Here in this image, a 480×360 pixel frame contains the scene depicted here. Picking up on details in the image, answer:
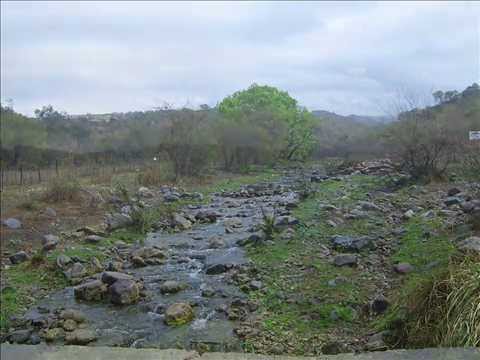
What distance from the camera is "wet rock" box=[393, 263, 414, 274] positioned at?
511cm

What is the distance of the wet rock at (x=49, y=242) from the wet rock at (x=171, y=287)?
240 cm

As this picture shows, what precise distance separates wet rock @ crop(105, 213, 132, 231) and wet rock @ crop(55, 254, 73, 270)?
5.93 ft

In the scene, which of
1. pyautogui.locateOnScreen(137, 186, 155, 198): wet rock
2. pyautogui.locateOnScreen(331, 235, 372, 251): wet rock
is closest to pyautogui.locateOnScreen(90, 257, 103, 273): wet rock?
pyautogui.locateOnScreen(331, 235, 372, 251): wet rock

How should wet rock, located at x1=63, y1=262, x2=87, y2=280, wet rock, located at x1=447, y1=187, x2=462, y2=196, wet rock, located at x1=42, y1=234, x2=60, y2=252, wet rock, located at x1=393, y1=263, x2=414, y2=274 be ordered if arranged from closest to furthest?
1. wet rock, located at x1=393, y1=263, x2=414, y2=274
2. wet rock, located at x1=63, y1=262, x2=87, y2=280
3. wet rock, located at x1=447, y1=187, x2=462, y2=196
4. wet rock, located at x1=42, y1=234, x2=60, y2=252

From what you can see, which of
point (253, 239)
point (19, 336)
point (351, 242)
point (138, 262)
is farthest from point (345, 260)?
point (19, 336)

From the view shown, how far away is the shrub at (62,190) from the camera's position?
9891mm

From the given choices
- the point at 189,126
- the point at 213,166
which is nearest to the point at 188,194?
the point at 213,166

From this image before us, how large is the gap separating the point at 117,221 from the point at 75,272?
2519 millimetres

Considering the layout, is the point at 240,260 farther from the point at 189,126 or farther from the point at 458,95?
the point at 189,126

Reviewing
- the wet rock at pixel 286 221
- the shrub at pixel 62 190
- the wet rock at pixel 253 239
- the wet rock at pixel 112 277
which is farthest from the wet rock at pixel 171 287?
the shrub at pixel 62 190

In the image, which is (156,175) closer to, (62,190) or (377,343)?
A: (62,190)

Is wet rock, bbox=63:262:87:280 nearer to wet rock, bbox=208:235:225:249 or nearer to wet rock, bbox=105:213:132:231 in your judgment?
wet rock, bbox=208:235:225:249

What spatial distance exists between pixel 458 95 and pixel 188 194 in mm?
6293

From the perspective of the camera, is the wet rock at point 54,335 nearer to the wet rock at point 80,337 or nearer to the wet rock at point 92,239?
the wet rock at point 80,337
